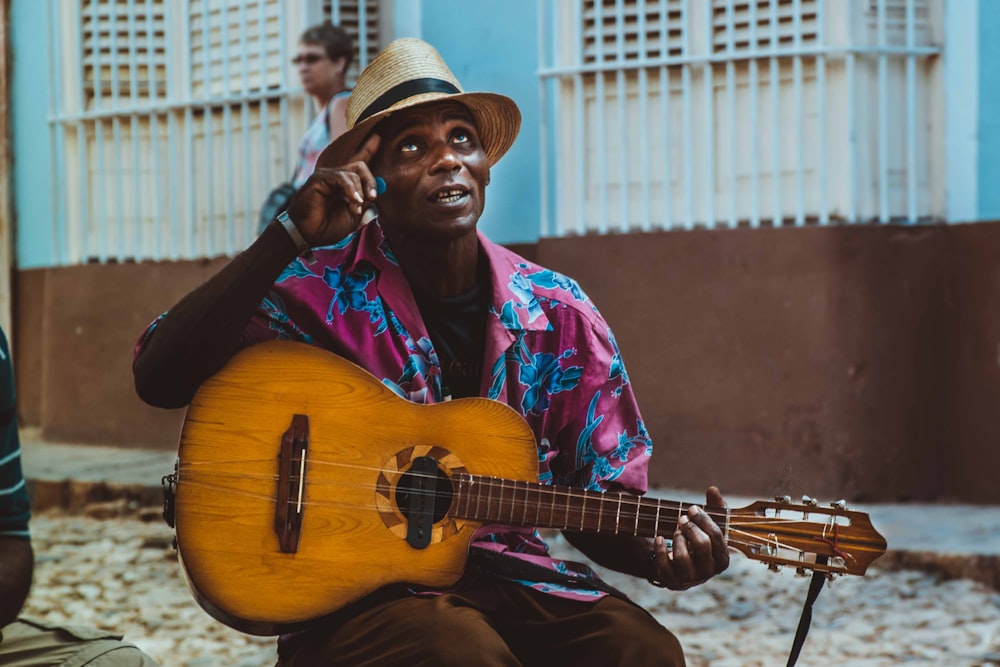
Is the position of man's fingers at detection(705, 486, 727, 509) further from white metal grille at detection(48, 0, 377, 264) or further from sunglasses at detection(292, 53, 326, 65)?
white metal grille at detection(48, 0, 377, 264)

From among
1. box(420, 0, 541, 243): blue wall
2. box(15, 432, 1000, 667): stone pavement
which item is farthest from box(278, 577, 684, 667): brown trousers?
box(420, 0, 541, 243): blue wall

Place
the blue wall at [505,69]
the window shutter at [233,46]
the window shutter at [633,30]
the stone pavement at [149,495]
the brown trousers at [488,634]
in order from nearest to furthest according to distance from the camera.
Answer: the brown trousers at [488,634], the stone pavement at [149,495], the window shutter at [633,30], the blue wall at [505,69], the window shutter at [233,46]

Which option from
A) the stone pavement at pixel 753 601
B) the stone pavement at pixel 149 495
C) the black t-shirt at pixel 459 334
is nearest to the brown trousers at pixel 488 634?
the black t-shirt at pixel 459 334

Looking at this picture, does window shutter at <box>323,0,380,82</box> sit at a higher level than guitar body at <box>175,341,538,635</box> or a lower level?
higher

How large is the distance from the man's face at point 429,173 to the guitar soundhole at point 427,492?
51cm

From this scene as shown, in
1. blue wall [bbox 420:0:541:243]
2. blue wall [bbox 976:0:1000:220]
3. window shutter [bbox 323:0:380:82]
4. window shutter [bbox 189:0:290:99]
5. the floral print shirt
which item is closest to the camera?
the floral print shirt

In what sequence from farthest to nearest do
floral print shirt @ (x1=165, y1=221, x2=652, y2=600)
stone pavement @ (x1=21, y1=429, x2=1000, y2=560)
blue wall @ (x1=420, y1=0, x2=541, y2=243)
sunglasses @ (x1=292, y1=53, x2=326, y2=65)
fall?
blue wall @ (x1=420, y1=0, x2=541, y2=243) → sunglasses @ (x1=292, y1=53, x2=326, y2=65) → stone pavement @ (x1=21, y1=429, x2=1000, y2=560) → floral print shirt @ (x1=165, y1=221, x2=652, y2=600)

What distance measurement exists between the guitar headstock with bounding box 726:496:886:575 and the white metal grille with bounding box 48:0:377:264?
5.57 meters

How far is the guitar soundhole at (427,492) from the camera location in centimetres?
256

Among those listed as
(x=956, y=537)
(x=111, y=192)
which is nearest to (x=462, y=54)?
(x=111, y=192)

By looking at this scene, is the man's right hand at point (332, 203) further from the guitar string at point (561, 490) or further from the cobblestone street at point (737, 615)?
the cobblestone street at point (737, 615)

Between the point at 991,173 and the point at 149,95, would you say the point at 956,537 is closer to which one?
the point at 991,173

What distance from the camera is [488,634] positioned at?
7.90 ft

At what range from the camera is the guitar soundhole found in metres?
2.56
